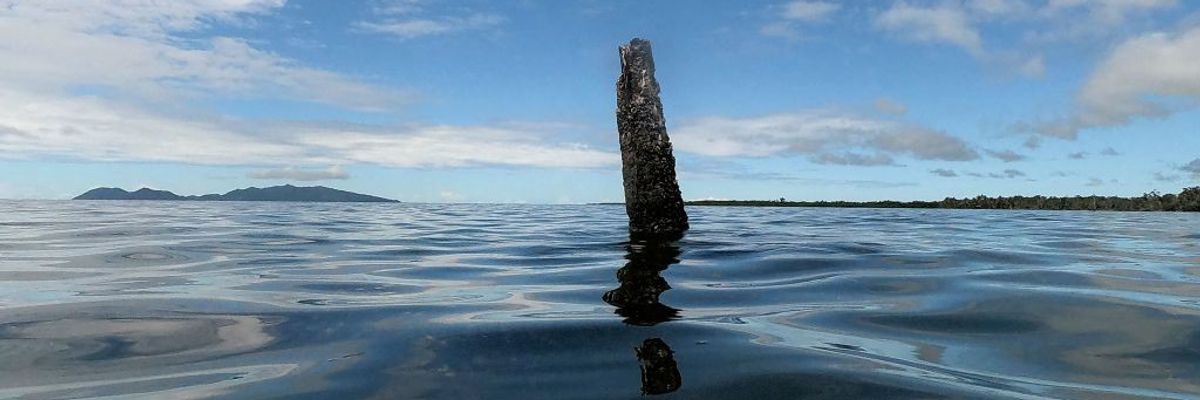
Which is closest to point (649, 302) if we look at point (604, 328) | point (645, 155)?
point (604, 328)

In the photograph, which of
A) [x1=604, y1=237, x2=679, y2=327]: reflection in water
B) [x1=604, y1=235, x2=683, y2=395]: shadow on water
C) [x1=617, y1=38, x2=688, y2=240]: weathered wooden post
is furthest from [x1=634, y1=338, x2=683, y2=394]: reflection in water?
[x1=617, y1=38, x2=688, y2=240]: weathered wooden post

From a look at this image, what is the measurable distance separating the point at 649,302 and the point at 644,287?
93 centimetres

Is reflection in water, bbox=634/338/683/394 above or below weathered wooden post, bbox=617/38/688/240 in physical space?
below

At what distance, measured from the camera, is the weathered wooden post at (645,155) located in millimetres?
13594

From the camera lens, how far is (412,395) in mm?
3318

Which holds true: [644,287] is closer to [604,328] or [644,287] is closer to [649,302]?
[649,302]

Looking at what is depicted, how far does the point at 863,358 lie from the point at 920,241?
1094 centimetres

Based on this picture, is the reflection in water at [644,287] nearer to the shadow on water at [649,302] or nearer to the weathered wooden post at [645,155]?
the shadow on water at [649,302]

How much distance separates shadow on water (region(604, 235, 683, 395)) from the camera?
3535 millimetres

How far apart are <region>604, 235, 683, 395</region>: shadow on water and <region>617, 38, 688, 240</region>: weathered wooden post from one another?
72.1 inches

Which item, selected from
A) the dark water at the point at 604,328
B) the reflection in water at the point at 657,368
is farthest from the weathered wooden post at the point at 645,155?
the reflection in water at the point at 657,368

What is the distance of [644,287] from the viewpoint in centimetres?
702

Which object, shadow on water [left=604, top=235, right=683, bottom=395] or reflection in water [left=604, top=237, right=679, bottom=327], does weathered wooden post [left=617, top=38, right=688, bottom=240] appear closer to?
shadow on water [left=604, top=235, right=683, bottom=395]

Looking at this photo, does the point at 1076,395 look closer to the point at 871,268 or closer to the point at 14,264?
the point at 871,268
